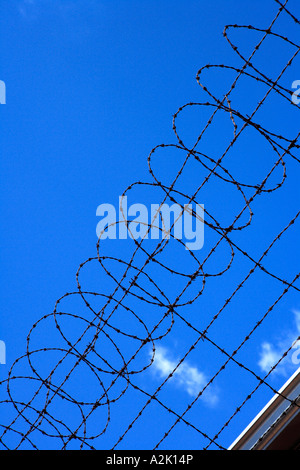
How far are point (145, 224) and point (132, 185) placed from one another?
43 cm

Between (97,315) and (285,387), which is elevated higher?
(97,315)

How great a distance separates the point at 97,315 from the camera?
260 inches

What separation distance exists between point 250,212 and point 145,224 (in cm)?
109
